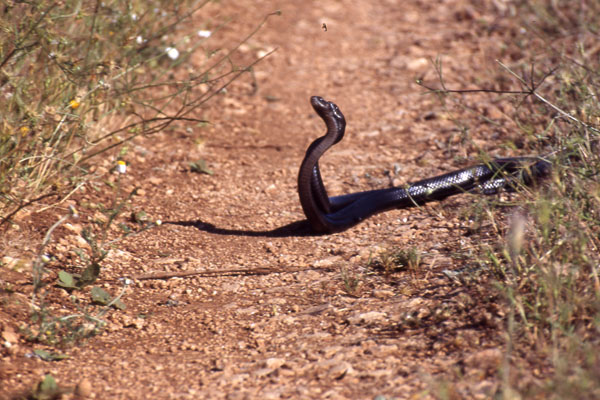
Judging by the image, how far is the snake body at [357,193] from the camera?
416 cm

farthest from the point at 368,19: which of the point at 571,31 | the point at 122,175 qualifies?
the point at 122,175

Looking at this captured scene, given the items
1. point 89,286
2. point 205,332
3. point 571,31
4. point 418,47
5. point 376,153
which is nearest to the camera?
point 205,332

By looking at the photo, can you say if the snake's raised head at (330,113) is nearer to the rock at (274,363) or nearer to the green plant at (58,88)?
the green plant at (58,88)

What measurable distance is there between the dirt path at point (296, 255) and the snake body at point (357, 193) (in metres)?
0.10

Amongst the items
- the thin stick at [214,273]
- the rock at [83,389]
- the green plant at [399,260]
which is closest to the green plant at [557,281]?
the green plant at [399,260]

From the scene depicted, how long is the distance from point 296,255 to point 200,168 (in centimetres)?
146

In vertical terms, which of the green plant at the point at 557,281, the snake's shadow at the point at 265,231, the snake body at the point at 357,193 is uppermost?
the green plant at the point at 557,281

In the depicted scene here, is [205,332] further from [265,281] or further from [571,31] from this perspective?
[571,31]

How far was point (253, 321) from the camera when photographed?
331 centimetres

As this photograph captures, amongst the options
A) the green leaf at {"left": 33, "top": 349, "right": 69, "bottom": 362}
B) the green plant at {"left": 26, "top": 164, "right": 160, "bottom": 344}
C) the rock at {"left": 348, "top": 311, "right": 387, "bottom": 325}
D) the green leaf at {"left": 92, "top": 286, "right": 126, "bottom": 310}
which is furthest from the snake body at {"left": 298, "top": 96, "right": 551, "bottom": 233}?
the green leaf at {"left": 33, "top": 349, "right": 69, "bottom": 362}

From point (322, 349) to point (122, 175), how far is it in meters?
2.57

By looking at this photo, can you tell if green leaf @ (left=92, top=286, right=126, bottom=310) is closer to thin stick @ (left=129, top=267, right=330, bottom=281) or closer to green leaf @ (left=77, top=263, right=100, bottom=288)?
green leaf @ (left=77, top=263, right=100, bottom=288)

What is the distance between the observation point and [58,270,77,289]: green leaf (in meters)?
3.45

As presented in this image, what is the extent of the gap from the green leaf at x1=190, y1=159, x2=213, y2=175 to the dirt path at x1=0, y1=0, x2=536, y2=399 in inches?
3.2
